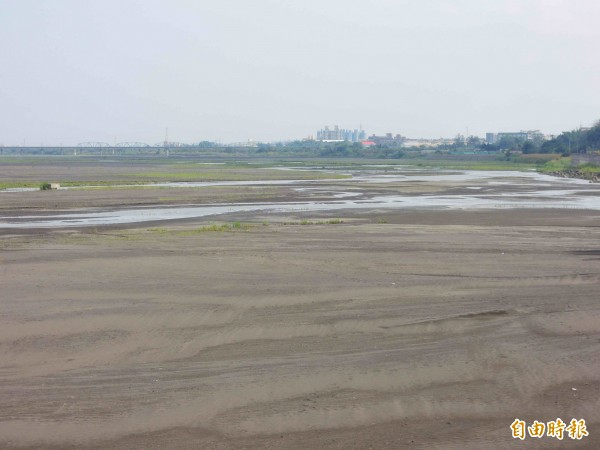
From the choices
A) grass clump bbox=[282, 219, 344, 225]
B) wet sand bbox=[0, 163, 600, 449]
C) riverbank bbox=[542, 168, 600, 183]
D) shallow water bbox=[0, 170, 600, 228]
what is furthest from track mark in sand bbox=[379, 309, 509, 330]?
riverbank bbox=[542, 168, 600, 183]

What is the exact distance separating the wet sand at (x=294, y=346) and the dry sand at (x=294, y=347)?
3 centimetres

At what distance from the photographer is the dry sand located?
8.23 m

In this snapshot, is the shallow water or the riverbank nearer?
the shallow water

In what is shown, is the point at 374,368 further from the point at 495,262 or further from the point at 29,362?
the point at 495,262

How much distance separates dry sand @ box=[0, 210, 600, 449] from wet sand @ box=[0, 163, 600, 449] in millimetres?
34

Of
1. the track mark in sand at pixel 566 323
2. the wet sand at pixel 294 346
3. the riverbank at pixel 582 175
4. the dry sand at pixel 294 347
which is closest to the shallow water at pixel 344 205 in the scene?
the wet sand at pixel 294 346

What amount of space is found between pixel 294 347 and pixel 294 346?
47mm

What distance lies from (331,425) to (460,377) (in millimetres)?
2456

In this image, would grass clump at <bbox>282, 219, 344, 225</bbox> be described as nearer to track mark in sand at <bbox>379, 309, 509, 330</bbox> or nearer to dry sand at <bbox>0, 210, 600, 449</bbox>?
dry sand at <bbox>0, 210, 600, 449</bbox>

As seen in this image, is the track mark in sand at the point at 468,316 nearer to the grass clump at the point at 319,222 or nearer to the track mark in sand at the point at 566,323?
the track mark in sand at the point at 566,323

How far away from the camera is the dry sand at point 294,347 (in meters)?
8.23

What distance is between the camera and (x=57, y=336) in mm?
11930

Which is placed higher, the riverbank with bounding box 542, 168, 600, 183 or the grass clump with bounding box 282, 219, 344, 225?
the grass clump with bounding box 282, 219, 344, 225

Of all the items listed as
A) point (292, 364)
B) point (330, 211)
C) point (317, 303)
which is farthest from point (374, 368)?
point (330, 211)
